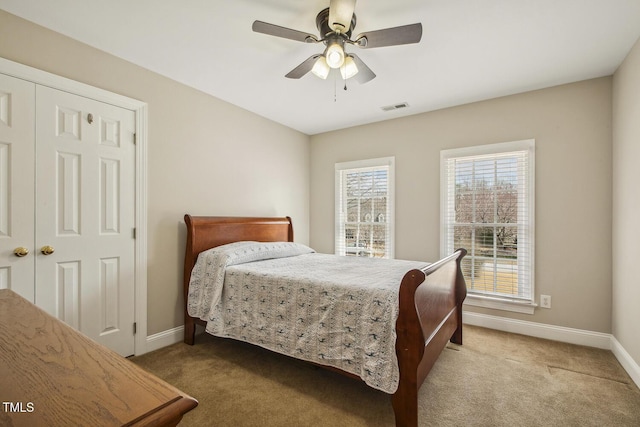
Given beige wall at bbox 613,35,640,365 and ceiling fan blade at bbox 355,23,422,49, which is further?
beige wall at bbox 613,35,640,365

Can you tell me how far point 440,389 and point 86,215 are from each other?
9.68 feet

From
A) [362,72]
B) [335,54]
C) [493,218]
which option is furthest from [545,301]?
[335,54]

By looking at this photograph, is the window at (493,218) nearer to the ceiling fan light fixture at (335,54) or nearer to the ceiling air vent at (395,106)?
the ceiling air vent at (395,106)

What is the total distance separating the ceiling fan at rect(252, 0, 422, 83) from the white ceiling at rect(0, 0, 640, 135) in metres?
0.20

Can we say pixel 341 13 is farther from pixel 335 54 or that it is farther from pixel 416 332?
pixel 416 332

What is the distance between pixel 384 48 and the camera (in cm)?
239

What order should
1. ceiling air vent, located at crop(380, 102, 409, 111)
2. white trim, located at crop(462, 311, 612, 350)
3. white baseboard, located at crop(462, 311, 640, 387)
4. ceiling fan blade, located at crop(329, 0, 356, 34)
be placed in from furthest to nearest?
ceiling air vent, located at crop(380, 102, 409, 111)
white trim, located at crop(462, 311, 612, 350)
white baseboard, located at crop(462, 311, 640, 387)
ceiling fan blade, located at crop(329, 0, 356, 34)

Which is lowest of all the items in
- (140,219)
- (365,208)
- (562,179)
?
(140,219)

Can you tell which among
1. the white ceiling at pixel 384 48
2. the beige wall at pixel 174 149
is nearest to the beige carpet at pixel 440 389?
the beige wall at pixel 174 149

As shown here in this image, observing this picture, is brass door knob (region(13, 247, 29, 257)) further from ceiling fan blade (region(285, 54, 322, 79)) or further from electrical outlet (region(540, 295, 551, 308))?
electrical outlet (region(540, 295, 551, 308))

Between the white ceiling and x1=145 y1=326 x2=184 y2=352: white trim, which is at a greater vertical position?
the white ceiling

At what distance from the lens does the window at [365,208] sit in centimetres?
406

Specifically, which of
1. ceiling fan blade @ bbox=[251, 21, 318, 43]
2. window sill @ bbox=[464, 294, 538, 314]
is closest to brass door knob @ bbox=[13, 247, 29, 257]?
ceiling fan blade @ bbox=[251, 21, 318, 43]

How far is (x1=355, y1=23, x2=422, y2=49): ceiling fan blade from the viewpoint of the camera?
175cm
